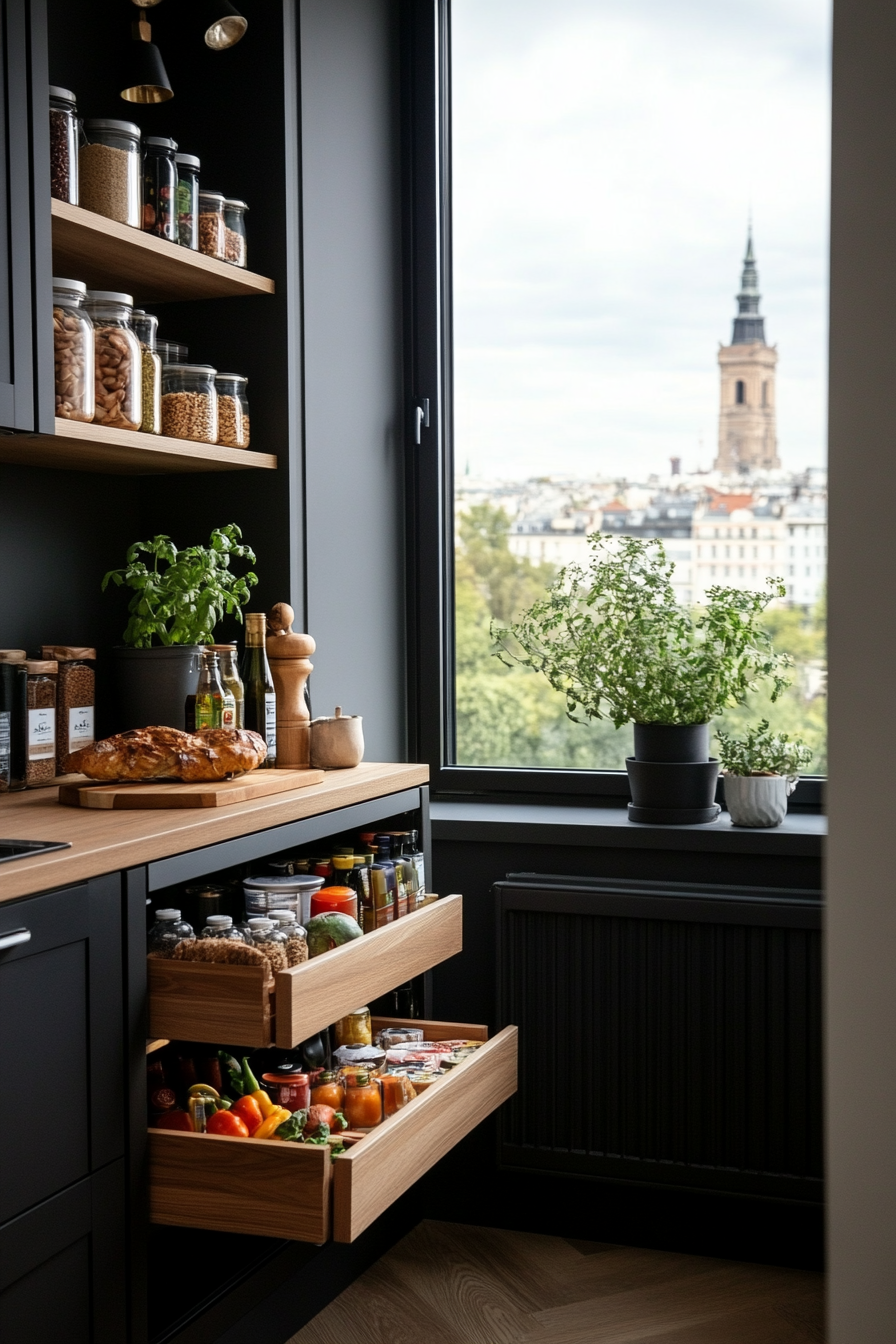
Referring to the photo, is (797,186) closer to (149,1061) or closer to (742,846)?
(742,846)

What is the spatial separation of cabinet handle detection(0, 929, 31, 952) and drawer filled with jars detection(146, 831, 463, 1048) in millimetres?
274

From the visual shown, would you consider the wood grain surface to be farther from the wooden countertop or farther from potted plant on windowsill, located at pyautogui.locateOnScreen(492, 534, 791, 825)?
potted plant on windowsill, located at pyautogui.locateOnScreen(492, 534, 791, 825)

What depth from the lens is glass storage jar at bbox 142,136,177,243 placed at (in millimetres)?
1991

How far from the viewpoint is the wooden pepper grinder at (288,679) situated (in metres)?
2.15

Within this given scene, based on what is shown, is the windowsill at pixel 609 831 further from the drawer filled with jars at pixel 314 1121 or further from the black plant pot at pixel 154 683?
the black plant pot at pixel 154 683

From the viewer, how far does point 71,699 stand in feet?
6.60

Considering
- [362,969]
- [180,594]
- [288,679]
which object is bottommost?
[362,969]

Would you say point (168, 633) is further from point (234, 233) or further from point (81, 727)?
point (234, 233)

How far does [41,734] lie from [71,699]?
0.33ft

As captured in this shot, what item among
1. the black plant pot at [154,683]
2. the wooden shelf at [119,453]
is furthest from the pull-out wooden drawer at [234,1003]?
the wooden shelf at [119,453]

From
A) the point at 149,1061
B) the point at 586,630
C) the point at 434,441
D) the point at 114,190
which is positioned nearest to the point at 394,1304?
the point at 149,1061

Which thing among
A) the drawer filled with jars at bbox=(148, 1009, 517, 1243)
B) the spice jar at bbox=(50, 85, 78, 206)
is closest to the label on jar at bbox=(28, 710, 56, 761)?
the drawer filled with jars at bbox=(148, 1009, 517, 1243)

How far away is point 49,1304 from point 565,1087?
1247 millimetres

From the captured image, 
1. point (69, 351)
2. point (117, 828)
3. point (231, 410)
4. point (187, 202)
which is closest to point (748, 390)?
point (231, 410)
